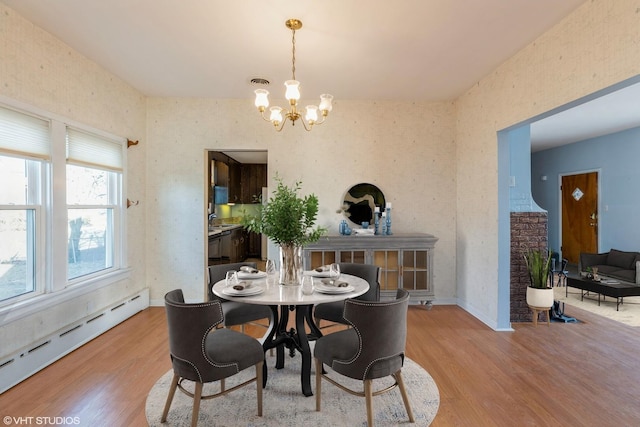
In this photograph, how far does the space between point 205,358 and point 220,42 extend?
2567 mm

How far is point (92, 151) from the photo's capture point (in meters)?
3.40

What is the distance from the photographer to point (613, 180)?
6.23 meters

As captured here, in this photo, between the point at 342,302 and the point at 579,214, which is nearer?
the point at 342,302

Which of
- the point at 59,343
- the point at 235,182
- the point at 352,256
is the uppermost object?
the point at 235,182

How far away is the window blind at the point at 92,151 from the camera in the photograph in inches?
123

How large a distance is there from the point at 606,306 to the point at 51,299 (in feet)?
21.2

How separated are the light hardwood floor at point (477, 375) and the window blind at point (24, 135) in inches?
69.9

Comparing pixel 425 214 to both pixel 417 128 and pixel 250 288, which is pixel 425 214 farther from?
pixel 250 288

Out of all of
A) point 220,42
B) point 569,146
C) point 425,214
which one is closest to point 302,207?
point 220,42

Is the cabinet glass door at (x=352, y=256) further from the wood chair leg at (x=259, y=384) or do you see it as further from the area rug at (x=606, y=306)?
the area rug at (x=606, y=306)

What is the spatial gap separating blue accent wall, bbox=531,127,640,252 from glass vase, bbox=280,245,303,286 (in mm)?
6548

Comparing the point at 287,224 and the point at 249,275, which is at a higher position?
the point at 287,224

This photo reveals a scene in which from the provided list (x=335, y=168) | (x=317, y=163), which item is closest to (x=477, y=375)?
(x=335, y=168)

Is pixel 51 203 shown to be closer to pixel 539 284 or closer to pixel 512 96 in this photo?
pixel 512 96
